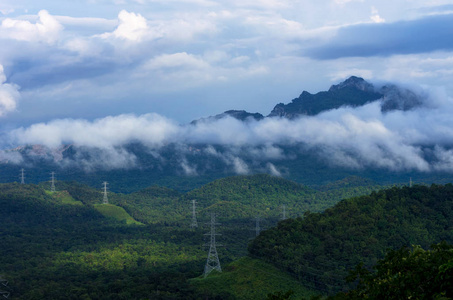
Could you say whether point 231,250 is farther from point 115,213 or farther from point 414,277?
point 414,277

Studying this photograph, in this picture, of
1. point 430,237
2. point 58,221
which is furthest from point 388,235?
point 58,221

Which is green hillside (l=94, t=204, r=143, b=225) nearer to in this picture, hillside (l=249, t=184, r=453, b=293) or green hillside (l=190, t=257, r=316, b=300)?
hillside (l=249, t=184, r=453, b=293)

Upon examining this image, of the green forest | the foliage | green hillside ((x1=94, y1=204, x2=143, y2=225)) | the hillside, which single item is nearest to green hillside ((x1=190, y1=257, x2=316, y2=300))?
the green forest

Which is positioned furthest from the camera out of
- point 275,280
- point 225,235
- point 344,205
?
point 225,235

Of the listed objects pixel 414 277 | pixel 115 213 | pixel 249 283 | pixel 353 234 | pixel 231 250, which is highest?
pixel 414 277

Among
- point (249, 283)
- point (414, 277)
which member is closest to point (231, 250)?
point (249, 283)

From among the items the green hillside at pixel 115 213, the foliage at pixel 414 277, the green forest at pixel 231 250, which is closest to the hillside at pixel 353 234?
the green forest at pixel 231 250

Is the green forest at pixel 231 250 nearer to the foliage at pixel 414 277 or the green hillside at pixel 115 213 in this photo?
the foliage at pixel 414 277

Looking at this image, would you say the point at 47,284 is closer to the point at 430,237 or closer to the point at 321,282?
the point at 321,282
